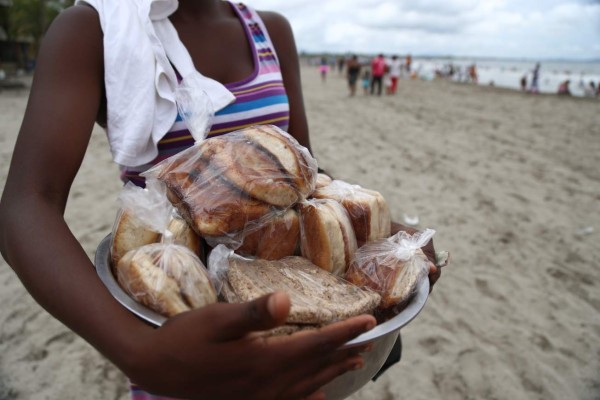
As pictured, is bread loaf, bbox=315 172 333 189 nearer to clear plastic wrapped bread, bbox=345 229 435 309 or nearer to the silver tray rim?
clear plastic wrapped bread, bbox=345 229 435 309

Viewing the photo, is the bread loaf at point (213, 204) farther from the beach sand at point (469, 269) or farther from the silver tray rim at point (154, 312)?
the beach sand at point (469, 269)

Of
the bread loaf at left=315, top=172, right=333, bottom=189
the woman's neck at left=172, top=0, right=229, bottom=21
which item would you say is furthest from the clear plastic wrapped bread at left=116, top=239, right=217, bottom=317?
the woman's neck at left=172, top=0, right=229, bottom=21

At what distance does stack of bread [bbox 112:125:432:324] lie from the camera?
0.92 m

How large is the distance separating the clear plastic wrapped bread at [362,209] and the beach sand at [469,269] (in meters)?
2.12

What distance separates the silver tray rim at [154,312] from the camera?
2.69 ft

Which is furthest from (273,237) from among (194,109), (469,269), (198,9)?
(469,269)

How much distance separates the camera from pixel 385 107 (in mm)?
14516

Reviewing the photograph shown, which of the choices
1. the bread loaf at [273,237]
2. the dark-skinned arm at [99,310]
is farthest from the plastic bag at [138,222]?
the bread loaf at [273,237]

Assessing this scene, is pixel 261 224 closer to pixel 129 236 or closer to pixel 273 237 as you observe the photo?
pixel 273 237

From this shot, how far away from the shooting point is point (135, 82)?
125 centimetres

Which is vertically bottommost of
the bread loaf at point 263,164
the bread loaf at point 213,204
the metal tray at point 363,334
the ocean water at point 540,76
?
the ocean water at point 540,76

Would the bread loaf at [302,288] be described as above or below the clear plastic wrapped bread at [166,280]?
below

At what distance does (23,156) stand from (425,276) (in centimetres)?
110

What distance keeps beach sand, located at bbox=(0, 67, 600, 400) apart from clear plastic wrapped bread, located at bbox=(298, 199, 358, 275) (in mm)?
2185
